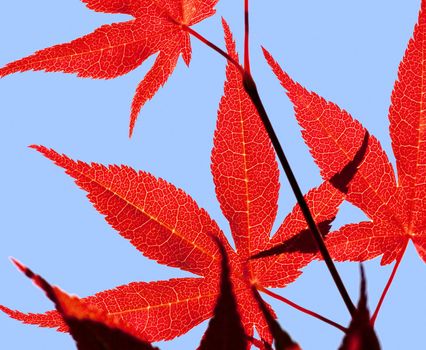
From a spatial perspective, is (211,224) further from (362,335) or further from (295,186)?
(362,335)

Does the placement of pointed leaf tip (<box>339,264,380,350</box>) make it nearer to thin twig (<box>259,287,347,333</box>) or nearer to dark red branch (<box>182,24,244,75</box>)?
thin twig (<box>259,287,347,333</box>)

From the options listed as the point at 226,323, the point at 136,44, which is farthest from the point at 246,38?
the point at 226,323

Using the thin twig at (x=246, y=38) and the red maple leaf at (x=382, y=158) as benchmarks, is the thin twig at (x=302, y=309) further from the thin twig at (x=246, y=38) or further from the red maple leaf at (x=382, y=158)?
the thin twig at (x=246, y=38)

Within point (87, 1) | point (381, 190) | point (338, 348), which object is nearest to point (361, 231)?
point (381, 190)

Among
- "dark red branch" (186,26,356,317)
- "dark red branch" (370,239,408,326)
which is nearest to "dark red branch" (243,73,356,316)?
"dark red branch" (186,26,356,317)

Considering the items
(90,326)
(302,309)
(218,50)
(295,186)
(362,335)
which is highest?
(218,50)

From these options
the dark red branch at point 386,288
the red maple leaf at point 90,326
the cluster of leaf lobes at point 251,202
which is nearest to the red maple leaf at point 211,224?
the cluster of leaf lobes at point 251,202
